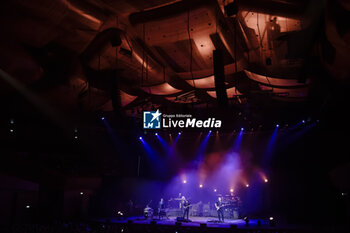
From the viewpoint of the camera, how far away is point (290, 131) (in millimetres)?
17031

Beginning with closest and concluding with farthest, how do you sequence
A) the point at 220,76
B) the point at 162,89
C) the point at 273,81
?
the point at 220,76 → the point at 273,81 → the point at 162,89

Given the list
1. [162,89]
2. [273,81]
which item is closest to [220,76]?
[273,81]

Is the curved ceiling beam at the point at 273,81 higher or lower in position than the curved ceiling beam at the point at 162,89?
lower

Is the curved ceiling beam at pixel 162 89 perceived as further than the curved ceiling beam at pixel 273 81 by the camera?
Yes

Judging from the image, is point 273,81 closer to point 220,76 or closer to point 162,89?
point 162,89

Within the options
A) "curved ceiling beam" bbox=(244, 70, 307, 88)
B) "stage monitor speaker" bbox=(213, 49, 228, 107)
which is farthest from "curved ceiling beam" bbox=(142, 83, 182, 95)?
"stage monitor speaker" bbox=(213, 49, 228, 107)

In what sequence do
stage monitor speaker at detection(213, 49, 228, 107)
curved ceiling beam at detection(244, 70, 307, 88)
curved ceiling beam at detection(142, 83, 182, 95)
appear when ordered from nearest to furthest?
stage monitor speaker at detection(213, 49, 228, 107) < curved ceiling beam at detection(244, 70, 307, 88) < curved ceiling beam at detection(142, 83, 182, 95)

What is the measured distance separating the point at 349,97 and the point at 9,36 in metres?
13.6

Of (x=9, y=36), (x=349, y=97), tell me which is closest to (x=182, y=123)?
(x=9, y=36)

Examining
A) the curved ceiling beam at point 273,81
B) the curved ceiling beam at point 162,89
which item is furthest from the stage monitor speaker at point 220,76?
the curved ceiling beam at point 162,89

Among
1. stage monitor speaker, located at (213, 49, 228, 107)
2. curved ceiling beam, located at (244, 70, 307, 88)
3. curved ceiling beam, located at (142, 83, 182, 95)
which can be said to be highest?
curved ceiling beam, located at (142, 83, 182, 95)

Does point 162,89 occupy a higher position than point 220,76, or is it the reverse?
point 162,89

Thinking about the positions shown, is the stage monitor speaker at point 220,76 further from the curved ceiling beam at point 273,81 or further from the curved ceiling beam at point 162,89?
the curved ceiling beam at point 162,89

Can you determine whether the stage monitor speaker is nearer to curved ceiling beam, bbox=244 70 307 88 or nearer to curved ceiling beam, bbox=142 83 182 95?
curved ceiling beam, bbox=244 70 307 88
